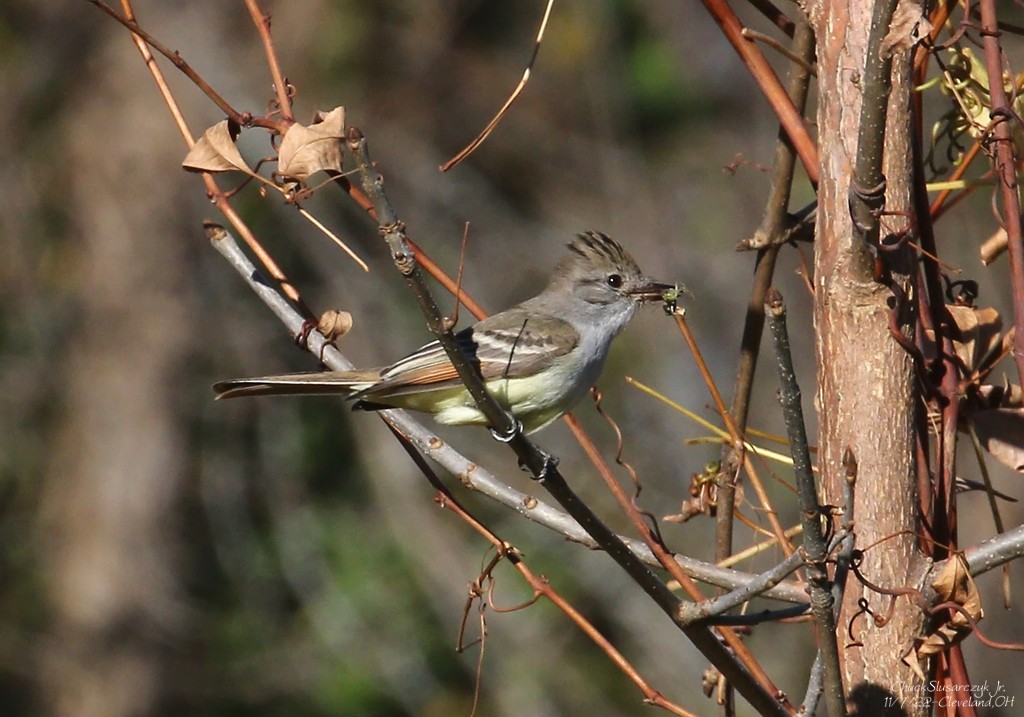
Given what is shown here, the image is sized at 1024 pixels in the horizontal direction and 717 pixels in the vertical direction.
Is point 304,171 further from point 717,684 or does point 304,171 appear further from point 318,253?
point 318,253

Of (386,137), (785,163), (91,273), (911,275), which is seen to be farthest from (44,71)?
(911,275)

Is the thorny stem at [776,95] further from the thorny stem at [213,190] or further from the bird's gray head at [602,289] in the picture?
the bird's gray head at [602,289]

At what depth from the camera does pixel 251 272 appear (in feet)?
10.1

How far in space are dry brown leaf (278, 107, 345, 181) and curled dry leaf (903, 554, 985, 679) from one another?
1346 millimetres

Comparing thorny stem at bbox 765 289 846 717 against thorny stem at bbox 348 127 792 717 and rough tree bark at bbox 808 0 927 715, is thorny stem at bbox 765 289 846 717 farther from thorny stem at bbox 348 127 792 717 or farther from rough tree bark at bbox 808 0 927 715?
rough tree bark at bbox 808 0 927 715

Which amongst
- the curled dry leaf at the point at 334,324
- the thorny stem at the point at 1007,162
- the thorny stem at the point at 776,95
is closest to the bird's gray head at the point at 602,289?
the curled dry leaf at the point at 334,324

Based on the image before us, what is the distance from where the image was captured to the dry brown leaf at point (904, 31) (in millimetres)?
2064

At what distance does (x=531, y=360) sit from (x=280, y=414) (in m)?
5.69

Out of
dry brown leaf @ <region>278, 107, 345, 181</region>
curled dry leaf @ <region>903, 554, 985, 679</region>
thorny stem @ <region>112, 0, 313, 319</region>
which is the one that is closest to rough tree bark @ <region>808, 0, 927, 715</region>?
curled dry leaf @ <region>903, 554, 985, 679</region>

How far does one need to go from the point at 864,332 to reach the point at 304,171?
1.10 meters

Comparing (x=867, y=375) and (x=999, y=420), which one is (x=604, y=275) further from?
(x=867, y=375)

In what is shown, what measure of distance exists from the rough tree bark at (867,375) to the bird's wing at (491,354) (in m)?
1.19

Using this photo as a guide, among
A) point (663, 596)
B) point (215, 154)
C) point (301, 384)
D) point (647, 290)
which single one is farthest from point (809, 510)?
point (647, 290)

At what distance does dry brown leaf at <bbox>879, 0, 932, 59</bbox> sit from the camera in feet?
6.77
